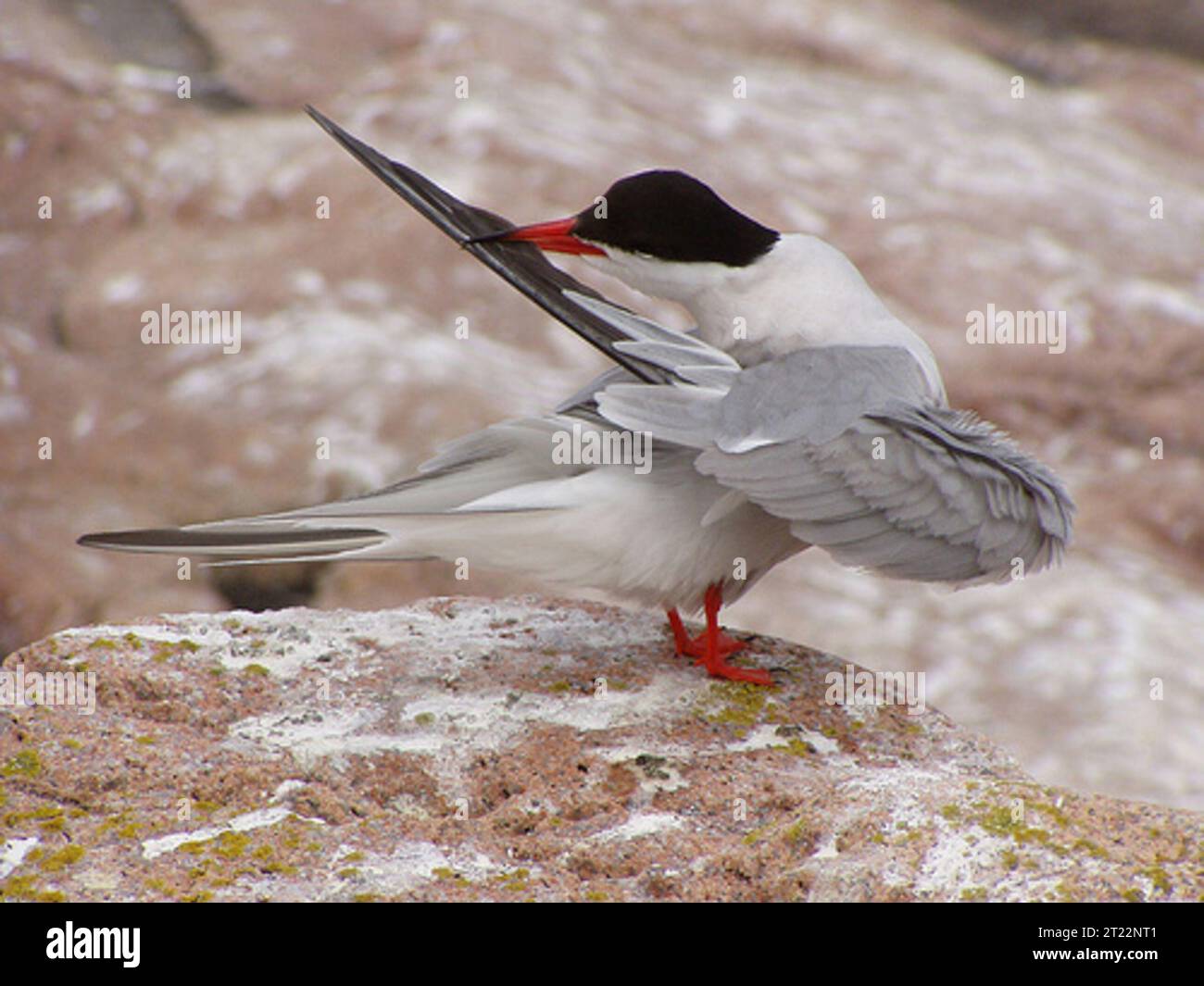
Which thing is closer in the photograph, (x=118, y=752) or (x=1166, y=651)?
(x=118, y=752)

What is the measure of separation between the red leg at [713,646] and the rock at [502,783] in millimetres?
45

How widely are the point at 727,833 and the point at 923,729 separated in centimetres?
85

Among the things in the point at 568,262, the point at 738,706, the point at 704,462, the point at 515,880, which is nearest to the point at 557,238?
the point at 704,462

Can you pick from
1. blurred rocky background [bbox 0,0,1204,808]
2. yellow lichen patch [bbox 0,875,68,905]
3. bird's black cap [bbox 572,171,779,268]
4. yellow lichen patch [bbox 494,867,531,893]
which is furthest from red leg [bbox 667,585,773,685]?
blurred rocky background [bbox 0,0,1204,808]

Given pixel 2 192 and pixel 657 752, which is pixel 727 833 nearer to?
pixel 657 752

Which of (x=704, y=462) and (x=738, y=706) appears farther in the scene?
(x=738, y=706)

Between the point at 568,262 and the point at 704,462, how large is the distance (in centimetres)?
498

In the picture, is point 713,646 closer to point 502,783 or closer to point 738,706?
point 738,706

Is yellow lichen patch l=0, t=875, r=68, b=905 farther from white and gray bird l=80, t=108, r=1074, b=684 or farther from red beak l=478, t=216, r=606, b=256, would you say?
red beak l=478, t=216, r=606, b=256

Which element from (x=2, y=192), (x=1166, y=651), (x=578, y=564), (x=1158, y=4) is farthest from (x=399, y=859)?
(x=1158, y=4)

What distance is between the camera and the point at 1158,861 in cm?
277

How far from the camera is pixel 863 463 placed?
3.48m

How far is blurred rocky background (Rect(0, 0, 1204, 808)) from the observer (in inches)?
264

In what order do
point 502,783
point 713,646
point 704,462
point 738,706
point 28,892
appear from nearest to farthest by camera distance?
point 28,892 < point 502,783 < point 704,462 < point 738,706 < point 713,646
